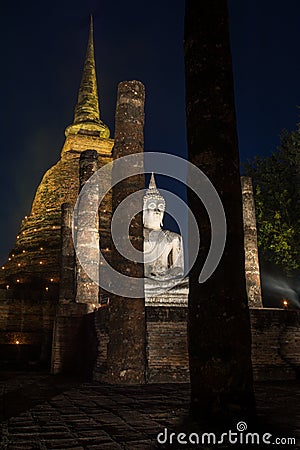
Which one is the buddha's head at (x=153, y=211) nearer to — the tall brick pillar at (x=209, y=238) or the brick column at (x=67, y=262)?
the brick column at (x=67, y=262)

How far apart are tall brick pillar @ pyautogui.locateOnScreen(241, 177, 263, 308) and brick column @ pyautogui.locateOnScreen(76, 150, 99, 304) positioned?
428cm

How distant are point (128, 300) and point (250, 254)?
5.97 m

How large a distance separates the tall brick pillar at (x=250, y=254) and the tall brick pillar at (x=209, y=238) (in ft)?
26.7

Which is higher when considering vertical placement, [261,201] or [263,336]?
[261,201]

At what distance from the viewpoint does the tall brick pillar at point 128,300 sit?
742cm

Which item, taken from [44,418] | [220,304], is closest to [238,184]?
[220,304]

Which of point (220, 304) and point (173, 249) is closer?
point (220, 304)

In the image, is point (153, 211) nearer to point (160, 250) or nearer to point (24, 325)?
point (160, 250)

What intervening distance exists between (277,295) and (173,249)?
25.4 ft

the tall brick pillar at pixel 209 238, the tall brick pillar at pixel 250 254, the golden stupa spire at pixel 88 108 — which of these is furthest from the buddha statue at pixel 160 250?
the golden stupa spire at pixel 88 108

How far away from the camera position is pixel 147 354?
7.75 m

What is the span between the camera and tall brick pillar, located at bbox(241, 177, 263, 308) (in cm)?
1236

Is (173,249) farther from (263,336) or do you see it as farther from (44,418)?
(44,418)

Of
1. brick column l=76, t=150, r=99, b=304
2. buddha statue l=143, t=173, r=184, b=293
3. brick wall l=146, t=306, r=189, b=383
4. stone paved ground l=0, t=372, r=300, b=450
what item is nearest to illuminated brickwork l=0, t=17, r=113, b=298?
brick column l=76, t=150, r=99, b=304
